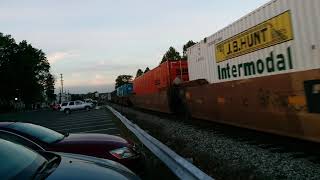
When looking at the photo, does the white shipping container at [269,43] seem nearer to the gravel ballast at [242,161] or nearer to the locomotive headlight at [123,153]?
the gravel ballast at [242,161]

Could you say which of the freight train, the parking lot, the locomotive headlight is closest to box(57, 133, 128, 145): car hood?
the locomotive headlight

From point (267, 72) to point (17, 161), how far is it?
9.94m

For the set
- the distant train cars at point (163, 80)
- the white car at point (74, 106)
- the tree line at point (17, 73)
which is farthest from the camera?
the tree line at point (17, 73)

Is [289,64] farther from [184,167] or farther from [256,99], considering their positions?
[184,167]

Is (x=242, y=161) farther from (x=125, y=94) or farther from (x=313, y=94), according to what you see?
(x=125, y=94)

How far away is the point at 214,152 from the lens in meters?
11.1

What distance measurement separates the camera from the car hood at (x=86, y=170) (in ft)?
13.1

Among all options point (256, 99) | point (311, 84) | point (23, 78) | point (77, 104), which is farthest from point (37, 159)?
point (23, 78)

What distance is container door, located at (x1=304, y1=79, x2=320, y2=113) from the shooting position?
960 cm

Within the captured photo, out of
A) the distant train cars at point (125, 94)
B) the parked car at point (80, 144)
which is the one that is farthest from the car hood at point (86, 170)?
the distant train cars at point (125, 94)

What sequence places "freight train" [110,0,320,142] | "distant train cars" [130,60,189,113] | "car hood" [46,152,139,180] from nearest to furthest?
"car hood" [46,152,139,180]
"freight train" [110,0,320,142]
"distant train cars" [130,60,189,113]

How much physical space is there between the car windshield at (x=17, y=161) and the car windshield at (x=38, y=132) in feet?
9.20

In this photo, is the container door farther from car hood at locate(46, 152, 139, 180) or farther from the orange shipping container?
the orange shipping container

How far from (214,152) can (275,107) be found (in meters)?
1.91
